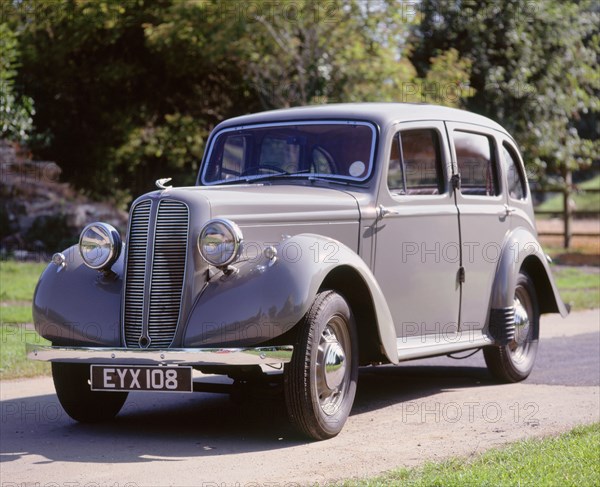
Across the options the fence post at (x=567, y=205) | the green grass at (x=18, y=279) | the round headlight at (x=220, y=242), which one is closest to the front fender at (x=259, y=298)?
the round headlight at (x=220, y=242)

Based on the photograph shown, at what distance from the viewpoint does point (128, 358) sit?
19.0 feet

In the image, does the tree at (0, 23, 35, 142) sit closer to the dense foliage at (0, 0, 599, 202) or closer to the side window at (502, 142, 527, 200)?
the dense foliage at (0, 0, 599, 202)

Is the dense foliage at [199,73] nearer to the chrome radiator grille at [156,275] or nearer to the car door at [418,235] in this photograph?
the car door at [418,235]

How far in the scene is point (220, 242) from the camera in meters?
5.93

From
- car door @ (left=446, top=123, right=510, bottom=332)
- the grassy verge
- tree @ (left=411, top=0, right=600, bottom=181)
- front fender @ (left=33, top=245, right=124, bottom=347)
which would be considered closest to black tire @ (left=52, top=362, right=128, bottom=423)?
front fender @ (left=33, top=245, right=124, bottom=347)

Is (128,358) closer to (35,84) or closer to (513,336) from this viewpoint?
(513,336)

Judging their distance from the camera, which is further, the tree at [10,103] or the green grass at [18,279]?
the tree at [10,103]

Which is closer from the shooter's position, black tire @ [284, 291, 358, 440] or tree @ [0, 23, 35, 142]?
black tire @ [284, 291, 358, 440]

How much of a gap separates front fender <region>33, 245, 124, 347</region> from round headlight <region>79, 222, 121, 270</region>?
0.33 feet

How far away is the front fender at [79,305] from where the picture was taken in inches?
244

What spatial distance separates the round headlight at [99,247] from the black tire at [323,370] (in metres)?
1.30

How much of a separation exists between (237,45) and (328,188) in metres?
11.2

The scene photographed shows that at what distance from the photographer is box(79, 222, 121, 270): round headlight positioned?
251 inches

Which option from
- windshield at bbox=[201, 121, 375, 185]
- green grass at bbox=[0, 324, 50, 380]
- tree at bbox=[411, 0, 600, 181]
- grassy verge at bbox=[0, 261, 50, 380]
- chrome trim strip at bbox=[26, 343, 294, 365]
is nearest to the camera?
chrome trim strip at bbox=[26, 343, 294, 365]
